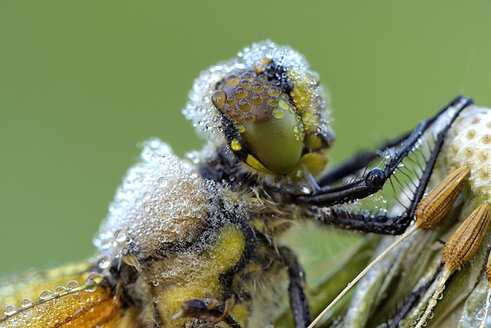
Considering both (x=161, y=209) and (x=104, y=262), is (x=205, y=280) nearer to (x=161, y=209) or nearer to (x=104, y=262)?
(x=161, y=209)

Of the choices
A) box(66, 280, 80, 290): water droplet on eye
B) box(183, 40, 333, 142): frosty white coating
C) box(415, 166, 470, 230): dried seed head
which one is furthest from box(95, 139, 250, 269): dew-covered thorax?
box(415, 166, 470, 230): dried seed head

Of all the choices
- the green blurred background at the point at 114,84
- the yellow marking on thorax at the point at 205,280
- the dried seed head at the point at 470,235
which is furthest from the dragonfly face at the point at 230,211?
the green blurred background at the point at 114,84

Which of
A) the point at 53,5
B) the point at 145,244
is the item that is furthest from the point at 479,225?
the point at 53,5

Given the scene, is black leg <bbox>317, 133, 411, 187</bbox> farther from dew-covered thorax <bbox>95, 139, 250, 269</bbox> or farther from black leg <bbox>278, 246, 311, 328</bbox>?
dew-covered thorax <bbox>95, 139, 250, 269</bbox>

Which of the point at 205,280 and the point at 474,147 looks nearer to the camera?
the point at 474,147

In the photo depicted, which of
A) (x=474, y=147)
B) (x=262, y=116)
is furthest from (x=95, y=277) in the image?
(x=474, y=147)

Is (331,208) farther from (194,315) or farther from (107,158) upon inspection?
(107,158)

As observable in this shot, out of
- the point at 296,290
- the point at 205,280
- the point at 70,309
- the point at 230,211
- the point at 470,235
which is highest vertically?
the point at 70,309
